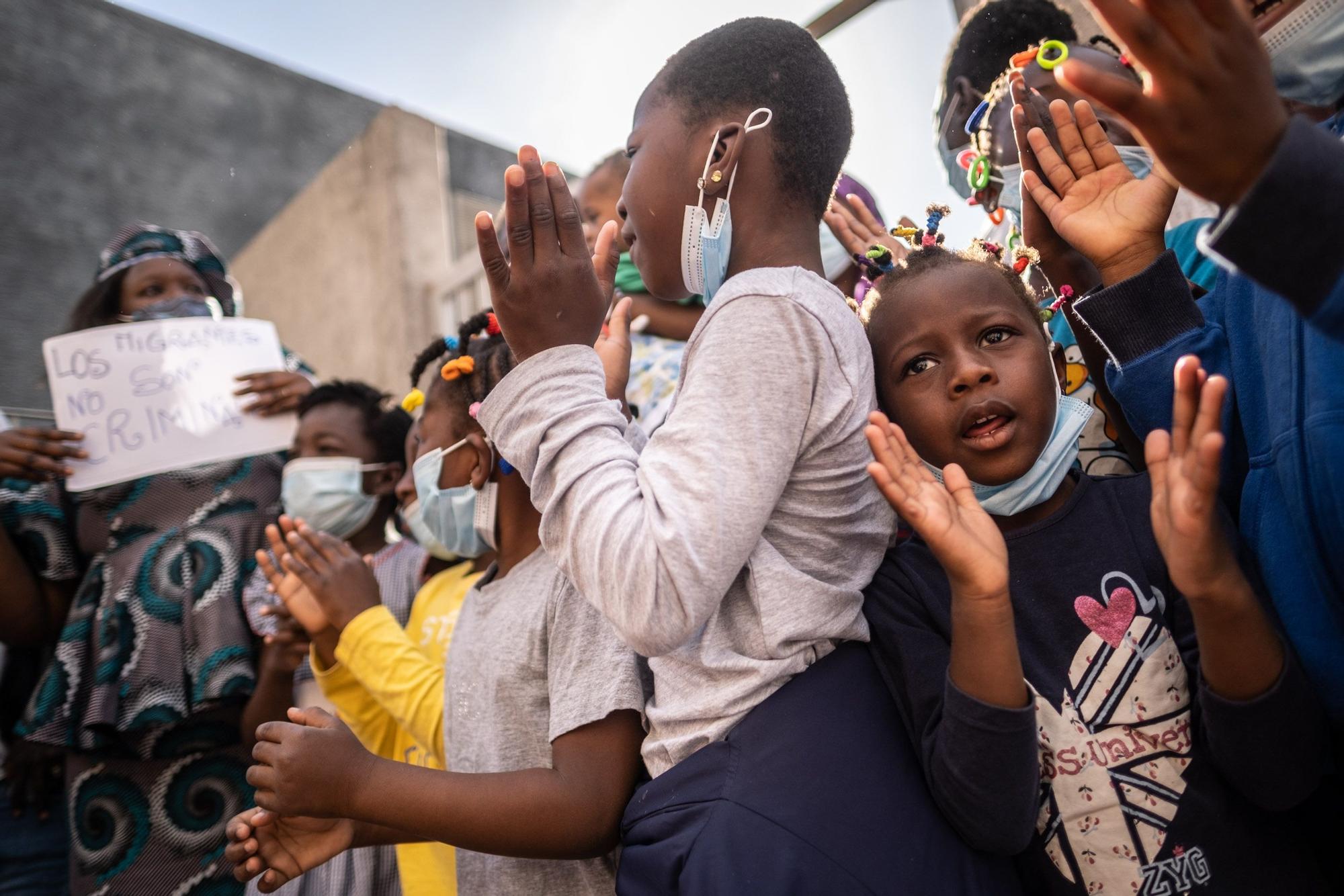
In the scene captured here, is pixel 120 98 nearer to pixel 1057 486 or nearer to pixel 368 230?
pixel 368 230

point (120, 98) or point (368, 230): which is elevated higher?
point (120, 98)

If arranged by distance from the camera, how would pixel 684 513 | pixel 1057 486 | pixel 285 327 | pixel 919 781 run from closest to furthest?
pixel 684 513 → pixel 919 781 → pixel 1057 486 → pixel 285 327

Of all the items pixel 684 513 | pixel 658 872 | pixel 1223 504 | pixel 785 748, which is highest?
pixel 684 513

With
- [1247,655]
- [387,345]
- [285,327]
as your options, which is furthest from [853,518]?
[285,327]

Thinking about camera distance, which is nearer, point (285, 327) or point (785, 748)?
point (785, 748)

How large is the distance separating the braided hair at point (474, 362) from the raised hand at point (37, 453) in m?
1.18

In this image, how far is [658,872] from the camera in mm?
1256

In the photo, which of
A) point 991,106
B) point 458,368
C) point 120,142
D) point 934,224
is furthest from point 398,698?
point 120,142

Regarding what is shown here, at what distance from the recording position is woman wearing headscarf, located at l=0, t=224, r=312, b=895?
2.43 m

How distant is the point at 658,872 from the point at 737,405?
70cm

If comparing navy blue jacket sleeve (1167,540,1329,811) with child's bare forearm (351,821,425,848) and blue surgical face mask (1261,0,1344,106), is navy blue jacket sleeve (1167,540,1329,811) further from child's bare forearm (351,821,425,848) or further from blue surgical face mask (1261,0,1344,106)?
child's bare forearm (351,821,425,848)

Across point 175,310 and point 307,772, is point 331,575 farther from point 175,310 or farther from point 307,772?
point 175,310

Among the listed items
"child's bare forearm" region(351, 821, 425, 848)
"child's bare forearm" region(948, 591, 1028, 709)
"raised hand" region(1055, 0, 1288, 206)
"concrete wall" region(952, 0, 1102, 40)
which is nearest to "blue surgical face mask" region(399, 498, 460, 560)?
"child's bare forearm" region(351, 821, 425, 848)

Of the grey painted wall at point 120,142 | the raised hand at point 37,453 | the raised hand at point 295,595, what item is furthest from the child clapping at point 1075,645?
the grey painted wall at point 120,142
